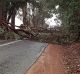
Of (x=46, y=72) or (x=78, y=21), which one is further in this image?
(x=78, y=21)

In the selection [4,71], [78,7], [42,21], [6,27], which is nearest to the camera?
[4,71]

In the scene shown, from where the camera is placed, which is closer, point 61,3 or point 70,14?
point 70,14

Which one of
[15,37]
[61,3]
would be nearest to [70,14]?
[61,3]

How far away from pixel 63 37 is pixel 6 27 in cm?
710

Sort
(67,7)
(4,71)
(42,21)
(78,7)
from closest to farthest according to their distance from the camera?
(4,71)
(78,7)
(67,7)
(42,21)

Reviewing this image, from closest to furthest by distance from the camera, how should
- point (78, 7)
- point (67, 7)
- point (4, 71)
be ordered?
point (4, 71) < point (78, 7) < point (67, 7)

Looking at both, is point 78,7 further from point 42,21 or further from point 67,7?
point 42,21

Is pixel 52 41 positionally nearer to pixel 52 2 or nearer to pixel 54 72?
pixel 52 2

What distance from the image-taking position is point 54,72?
10555 millimetres

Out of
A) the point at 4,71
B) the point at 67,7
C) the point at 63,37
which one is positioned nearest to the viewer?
the point at 4,71

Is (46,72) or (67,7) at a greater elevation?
(67,7)

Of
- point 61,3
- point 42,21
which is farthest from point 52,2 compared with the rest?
point 42,21

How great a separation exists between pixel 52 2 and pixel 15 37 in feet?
18.7

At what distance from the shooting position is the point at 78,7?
27.5m
